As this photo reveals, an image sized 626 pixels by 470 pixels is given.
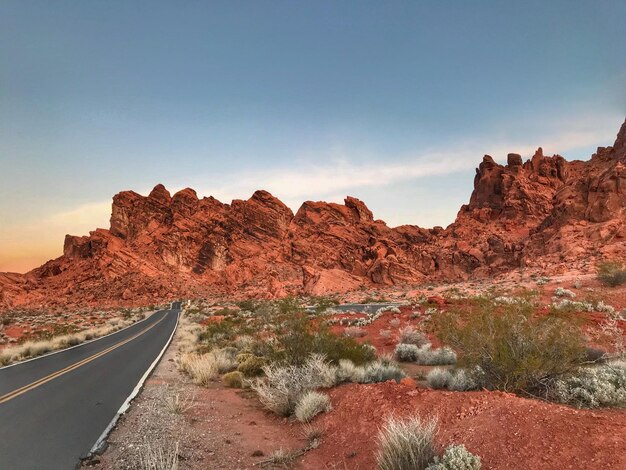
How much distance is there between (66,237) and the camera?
345ft

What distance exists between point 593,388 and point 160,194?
11691 cm

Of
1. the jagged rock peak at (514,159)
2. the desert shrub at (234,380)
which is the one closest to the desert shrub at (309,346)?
the desert shrub at (234,380)

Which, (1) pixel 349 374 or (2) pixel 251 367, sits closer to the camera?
(1) pixel 349 374

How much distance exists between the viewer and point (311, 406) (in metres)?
8.57

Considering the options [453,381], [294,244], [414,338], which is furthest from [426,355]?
[294,244]

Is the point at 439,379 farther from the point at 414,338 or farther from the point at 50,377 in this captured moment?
the point at 50,377

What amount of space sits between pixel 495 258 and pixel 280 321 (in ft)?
236

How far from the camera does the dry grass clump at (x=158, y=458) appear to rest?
217 inches

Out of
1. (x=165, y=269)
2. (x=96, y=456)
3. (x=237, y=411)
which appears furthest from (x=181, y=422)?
(x=165, y=269)

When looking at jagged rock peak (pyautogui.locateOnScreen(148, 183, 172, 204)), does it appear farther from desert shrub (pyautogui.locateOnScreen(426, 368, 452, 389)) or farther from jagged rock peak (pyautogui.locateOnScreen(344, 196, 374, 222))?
desert shrub (pyautogui.locateOnScreen(426, 368, 452, 389))

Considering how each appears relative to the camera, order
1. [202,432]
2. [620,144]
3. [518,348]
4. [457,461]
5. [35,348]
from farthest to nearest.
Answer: [620,144] < [35,348] < [202,432] < [518,348] < [457,461]

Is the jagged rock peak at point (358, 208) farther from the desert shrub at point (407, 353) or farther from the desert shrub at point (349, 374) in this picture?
the desert shrub at point (349, 374)

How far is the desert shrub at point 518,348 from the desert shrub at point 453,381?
0.20 metres

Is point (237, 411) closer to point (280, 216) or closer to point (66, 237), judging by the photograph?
point (280, 216)
